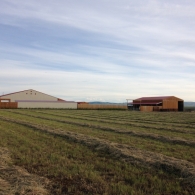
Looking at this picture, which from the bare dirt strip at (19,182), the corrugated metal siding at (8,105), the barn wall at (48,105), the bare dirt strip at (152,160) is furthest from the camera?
the barn wall at (48,105)

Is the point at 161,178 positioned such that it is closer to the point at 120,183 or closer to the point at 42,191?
the point at 120,183

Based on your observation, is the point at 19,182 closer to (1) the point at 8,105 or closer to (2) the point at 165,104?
(1) the point at 8,105

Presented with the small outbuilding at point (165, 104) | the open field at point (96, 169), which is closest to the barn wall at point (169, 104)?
the small outbuilding at point (165, 104)

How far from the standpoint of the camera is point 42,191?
6.65 meters

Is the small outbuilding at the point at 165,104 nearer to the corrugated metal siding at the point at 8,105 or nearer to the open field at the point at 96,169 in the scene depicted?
the corrugated metal siding at the point at 8,105

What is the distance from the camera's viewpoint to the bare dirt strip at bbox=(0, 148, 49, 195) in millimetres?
6637

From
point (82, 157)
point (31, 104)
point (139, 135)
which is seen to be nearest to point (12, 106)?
point (31, 104)

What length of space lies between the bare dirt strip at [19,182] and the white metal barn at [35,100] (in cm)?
6868

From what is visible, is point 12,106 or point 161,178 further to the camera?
point 12,106

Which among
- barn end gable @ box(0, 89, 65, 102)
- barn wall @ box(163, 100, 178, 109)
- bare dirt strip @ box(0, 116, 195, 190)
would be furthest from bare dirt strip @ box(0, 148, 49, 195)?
barn end gable @ box(0, 89, 65, 102)

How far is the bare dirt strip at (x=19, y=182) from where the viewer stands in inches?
261

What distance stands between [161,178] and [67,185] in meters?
2.68

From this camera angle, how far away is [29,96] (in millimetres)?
83438

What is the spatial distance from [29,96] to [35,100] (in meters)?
2.13
